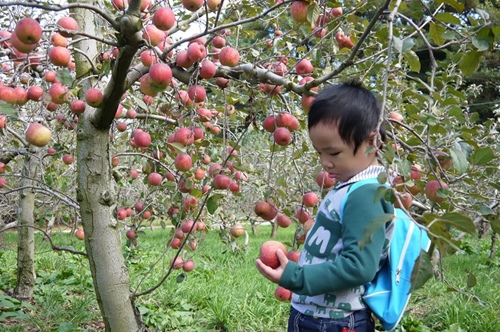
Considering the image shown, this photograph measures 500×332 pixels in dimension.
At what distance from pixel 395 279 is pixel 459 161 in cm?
38

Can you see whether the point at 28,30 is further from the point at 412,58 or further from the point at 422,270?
the point at 422,270

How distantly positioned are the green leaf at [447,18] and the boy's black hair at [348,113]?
26 cm

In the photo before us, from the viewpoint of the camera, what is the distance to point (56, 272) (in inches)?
170

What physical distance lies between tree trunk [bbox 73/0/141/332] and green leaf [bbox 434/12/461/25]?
1.35 metres

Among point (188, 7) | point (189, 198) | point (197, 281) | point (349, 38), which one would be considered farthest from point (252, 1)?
point (197, 281)

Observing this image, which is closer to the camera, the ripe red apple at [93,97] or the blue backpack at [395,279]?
the blue backpack at [395,279]

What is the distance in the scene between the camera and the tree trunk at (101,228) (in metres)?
1.97

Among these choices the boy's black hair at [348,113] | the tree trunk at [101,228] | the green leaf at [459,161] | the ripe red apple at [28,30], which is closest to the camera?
the green leaf at [459,161]

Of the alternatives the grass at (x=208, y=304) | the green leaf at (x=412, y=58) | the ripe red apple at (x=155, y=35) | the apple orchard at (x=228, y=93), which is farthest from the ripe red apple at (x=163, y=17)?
the grass at (x=208, y=304)

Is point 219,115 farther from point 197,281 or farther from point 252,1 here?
point 197,281

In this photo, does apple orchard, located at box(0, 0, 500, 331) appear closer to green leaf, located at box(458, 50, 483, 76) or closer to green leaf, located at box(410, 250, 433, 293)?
green leaf, located at box(458, 50, 483, 76)

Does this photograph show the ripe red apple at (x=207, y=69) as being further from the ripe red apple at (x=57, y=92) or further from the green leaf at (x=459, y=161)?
the green leaf at (x=459, y=161)

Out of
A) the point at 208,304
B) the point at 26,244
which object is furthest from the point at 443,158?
the point at 26,244

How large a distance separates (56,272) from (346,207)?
3.78 m
